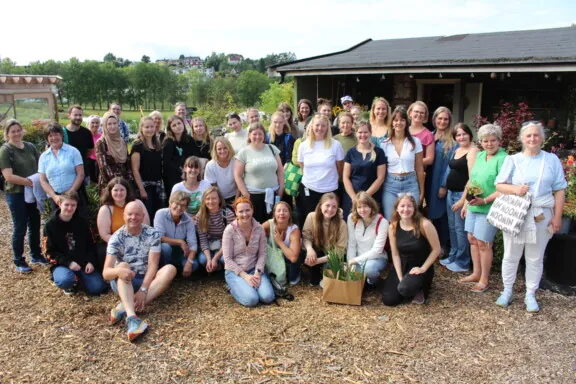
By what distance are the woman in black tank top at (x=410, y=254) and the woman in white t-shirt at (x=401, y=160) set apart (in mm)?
493

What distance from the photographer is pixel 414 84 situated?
1256 cm

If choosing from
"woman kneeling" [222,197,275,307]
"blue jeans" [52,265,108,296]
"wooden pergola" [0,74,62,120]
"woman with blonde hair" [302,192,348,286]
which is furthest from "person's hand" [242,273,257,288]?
"wooden pergola" [0,74,62,120]

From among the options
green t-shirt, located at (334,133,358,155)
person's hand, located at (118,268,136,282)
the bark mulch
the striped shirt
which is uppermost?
green t-shirt, located at (334,133,358,155)

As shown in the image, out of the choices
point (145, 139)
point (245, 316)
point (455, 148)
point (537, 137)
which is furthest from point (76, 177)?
point (537, 137)

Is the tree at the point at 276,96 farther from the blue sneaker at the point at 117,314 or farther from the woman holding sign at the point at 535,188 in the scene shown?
the blue sneaker at the point at 117,314

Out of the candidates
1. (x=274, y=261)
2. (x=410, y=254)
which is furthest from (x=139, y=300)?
(x=410, y=254)

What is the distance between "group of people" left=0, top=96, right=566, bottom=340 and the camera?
412 centimetres

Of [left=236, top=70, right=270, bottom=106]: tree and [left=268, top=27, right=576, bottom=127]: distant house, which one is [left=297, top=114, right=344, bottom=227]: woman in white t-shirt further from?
[left=236, top=70, right=270, bottom=106]: tree

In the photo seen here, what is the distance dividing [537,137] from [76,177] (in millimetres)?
4482

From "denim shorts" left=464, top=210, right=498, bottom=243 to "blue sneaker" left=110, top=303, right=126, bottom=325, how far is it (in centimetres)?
325

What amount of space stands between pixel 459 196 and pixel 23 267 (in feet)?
15.7

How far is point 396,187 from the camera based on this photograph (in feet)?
15.7

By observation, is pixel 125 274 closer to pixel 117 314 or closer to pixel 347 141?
pixel 117 314

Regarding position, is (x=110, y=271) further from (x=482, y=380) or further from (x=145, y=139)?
(x=482, y=380)
